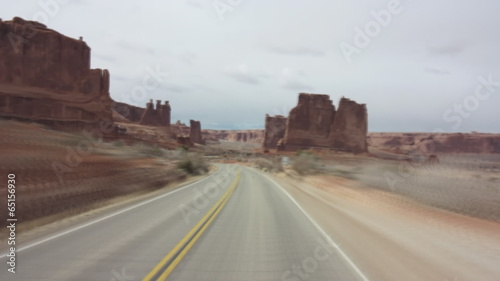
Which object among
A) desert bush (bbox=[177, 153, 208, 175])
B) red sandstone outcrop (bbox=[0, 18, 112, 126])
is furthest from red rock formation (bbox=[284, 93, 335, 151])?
desert bush (bbox=[177, 153, 208, 175])

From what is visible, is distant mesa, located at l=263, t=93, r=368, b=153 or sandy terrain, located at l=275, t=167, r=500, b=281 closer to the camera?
sandy terrain, located at l=275, t=167, r=500, b=281

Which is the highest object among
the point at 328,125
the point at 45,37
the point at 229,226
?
the point at 45,37

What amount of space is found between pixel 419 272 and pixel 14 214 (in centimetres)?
1019

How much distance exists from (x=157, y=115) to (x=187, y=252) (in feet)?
415

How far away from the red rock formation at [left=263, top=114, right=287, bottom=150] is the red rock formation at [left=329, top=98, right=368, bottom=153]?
3159 cm

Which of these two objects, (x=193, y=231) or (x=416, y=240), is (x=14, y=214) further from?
(x=416, y=240)

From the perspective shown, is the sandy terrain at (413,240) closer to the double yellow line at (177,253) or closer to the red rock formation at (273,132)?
the double yellow line at (177,253)

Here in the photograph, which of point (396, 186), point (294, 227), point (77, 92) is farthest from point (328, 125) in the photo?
point (294, 227)

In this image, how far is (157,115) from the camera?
424 feet

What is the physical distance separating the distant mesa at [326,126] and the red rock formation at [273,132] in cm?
2706

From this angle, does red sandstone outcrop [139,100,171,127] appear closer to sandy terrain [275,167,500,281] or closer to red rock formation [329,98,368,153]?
red rock formation [329,98,368,153]

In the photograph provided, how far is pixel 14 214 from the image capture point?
1006 centimetres

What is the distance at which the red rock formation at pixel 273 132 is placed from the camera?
128 m

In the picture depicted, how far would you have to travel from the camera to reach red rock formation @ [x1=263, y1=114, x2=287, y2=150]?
128 metres
